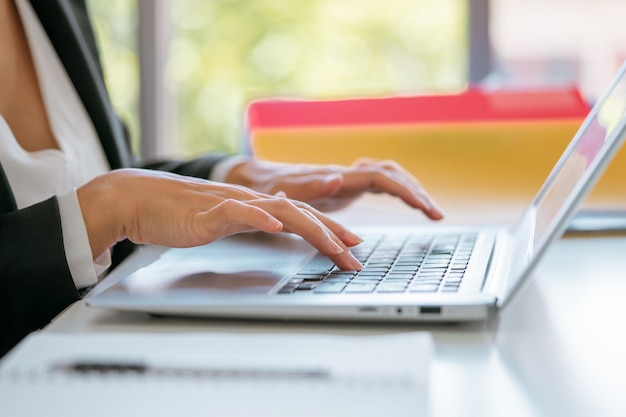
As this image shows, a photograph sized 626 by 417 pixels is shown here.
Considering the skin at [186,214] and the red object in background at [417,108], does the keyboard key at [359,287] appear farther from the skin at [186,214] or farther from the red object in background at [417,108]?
the red object in background at [417,108]

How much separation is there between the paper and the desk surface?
0.03 meters

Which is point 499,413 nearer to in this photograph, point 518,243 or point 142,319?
point 142,319

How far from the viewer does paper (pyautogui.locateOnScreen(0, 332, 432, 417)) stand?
491 mm

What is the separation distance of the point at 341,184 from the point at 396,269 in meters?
0.33

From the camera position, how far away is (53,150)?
3.65ft

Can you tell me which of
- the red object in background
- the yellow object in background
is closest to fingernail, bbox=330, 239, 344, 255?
the yellow object in background

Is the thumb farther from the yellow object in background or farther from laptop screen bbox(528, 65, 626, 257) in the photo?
the yellow object in background

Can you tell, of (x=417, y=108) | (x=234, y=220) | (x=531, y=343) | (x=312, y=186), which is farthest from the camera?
(x=417, y=108)

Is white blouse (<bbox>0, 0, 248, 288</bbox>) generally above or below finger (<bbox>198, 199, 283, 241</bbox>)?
above

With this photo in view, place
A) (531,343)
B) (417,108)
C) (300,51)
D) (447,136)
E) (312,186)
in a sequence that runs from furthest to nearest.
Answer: (300,51)
(417,108)
(447,136)
(312,186)
(531,343)

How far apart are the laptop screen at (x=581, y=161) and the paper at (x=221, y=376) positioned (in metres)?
0.16

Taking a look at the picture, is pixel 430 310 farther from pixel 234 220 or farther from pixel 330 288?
pixel 234 220

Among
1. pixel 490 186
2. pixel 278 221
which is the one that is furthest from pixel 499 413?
pixel 490 186

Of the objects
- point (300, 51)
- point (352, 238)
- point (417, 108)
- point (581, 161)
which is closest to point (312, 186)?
point (352, 238)
